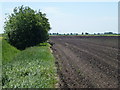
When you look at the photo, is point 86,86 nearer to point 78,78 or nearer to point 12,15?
point 78,78

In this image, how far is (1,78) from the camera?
13.4 metres

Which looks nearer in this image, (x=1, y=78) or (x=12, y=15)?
(x=1, y=78)

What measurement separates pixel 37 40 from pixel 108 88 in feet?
98.9

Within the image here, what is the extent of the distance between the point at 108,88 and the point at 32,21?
2976cm

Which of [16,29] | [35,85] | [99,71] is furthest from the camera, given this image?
[16,29]

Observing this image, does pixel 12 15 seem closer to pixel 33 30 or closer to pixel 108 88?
pixel 33 30

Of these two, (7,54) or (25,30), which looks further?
(25,30)

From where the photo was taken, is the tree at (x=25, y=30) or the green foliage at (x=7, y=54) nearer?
the green foliage at (x=7, y=54)

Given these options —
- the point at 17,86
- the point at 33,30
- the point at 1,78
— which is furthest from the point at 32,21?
the point at 17,86

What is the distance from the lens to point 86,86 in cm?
1253

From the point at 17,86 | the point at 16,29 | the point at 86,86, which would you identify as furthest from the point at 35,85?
the point at 16,29

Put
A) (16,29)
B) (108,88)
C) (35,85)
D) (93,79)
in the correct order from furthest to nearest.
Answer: (16,29) < (93,79) < (108,88) < (35,85)

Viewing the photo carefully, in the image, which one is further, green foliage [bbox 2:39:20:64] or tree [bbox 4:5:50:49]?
tree [bbox 4:5:50:49]

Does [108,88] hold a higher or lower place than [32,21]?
lower
